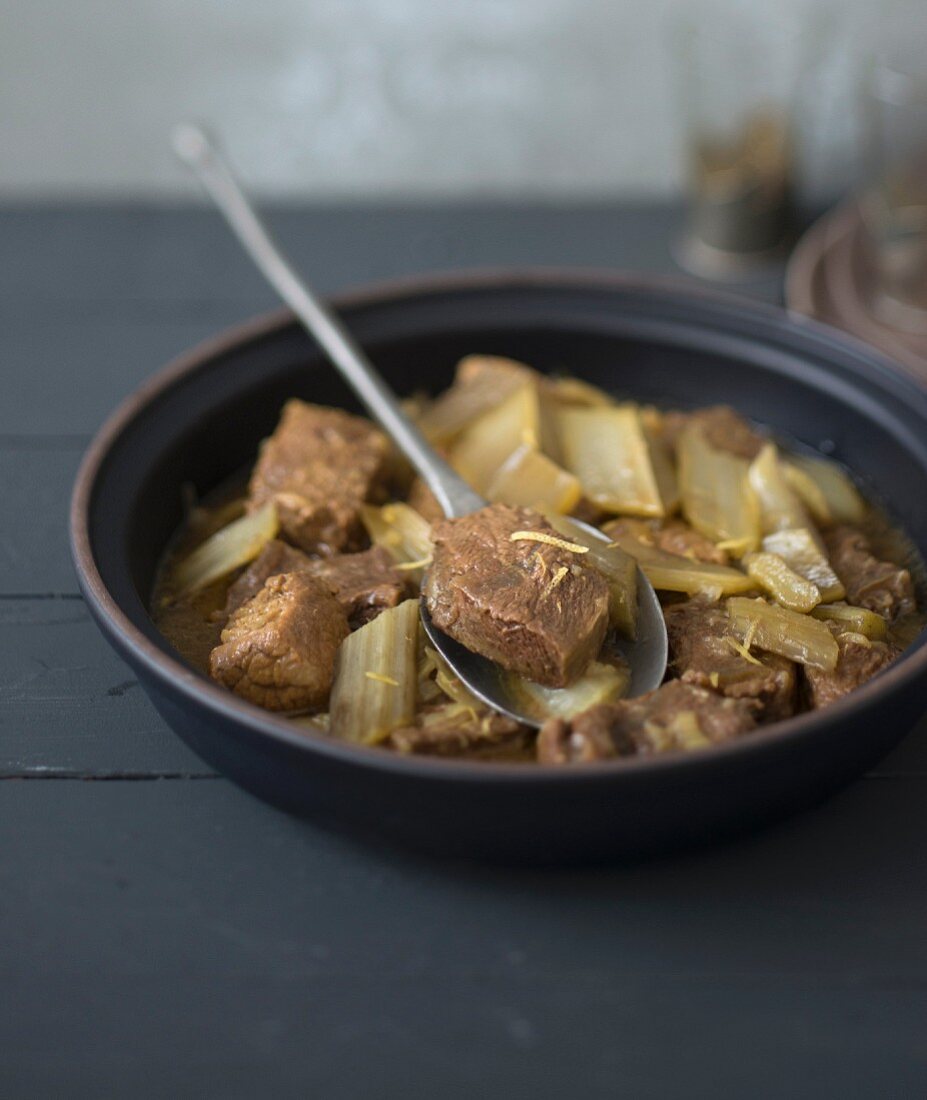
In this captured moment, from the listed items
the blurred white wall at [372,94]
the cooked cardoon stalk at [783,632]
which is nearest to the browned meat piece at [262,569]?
the cooked cardoon stalk at [783,632]

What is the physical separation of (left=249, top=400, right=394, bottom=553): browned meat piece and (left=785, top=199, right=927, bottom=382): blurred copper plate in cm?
122

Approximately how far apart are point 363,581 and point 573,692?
0.41 m

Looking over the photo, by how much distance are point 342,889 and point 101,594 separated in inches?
21.7

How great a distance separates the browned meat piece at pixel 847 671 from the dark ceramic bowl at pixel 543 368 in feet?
0.29

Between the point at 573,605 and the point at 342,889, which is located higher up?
the point at 573,605

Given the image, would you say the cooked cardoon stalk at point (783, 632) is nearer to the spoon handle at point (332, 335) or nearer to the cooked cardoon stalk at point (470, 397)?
the spoon handle at point (332, 335)

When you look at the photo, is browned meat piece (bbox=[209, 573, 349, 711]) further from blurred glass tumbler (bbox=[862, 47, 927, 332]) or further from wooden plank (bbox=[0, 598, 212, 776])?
blurred glass tumbler (bbox=[862, 47, 927, 332])

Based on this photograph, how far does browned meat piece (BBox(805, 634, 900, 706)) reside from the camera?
6.39ft

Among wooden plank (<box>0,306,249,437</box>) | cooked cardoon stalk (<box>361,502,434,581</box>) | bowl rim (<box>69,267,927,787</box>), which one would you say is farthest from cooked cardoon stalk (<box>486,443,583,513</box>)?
wooden plank (<box>0,306,249,437</box>)

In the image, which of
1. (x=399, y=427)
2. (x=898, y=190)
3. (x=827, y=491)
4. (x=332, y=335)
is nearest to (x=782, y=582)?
(x=827, y=491)

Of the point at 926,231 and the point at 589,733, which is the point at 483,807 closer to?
the point at 589,733

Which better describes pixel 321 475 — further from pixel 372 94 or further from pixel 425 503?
pixel 372 94

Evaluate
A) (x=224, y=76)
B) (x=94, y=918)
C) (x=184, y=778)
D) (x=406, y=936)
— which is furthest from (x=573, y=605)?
(x=224, y=76)

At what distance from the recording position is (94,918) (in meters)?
1.88
